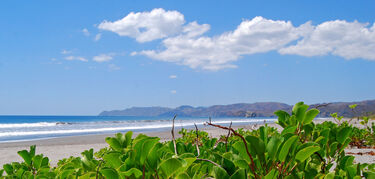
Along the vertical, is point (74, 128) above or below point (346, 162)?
below

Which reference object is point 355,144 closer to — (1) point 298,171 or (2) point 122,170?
(1) point 298,171

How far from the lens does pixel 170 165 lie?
709mm

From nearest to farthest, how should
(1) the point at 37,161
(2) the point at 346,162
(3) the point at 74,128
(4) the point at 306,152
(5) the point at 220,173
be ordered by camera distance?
(5) the point at 220,173, (4) the point at 306,152, (2) the point at 346,162, (1) the point at 37,161, (3) the point at 74,128

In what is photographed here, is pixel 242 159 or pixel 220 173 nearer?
pixel 220 173

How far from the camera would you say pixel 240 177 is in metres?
0.65

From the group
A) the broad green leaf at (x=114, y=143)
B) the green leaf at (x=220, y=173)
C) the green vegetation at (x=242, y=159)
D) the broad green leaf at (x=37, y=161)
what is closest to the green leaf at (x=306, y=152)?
the green vegetation at (x=242, y=159)

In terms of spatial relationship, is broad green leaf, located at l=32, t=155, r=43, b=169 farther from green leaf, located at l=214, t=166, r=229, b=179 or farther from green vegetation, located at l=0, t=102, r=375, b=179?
green leaf, located at l=214, t=166, r=229, b=179

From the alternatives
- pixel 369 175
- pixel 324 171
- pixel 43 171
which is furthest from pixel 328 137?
pixel 43 171

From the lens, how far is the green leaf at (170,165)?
70cm

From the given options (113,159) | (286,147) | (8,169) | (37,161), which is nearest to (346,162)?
(286,147)

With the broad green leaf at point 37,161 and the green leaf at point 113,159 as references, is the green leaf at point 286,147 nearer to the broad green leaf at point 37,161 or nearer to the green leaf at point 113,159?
the green leaf at point 113,159

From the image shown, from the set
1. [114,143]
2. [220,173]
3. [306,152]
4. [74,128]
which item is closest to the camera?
[220,173]

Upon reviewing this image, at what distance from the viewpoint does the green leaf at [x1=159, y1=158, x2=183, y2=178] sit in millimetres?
695

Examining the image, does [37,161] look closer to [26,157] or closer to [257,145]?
[26,157]
